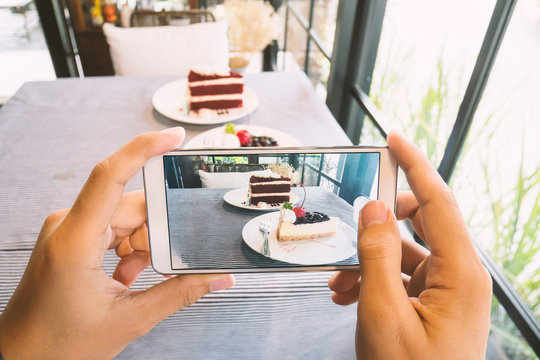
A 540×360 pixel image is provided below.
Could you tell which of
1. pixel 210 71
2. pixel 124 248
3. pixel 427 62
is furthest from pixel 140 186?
pixel 427 62

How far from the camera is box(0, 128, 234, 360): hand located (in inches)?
18.6

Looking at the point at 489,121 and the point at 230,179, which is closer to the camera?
the point at 230,179

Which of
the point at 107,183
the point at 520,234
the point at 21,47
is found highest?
the point at 107,183

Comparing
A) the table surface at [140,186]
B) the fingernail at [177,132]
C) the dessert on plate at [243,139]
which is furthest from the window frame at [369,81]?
the fingernail at [177,132]

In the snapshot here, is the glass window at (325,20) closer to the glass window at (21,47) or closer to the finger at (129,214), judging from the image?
the finger at (129,214)

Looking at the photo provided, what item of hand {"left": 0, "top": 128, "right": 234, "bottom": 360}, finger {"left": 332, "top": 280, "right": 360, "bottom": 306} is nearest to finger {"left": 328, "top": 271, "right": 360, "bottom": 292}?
finger {"left": 332, "top": 280, "right": 360, "bottom": 306}

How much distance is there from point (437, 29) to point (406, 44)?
0.20m

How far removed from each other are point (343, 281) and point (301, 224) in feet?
0.59

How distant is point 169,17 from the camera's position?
90.4 inches

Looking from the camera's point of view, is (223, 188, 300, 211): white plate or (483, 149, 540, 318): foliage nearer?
(223, 188, 300, 211): white plate

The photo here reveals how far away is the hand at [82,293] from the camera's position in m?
0.47

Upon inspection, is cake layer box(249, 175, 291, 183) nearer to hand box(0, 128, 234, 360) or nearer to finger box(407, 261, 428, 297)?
hand box(0, 128, 234, 360)

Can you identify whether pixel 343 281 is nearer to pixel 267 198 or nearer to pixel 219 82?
pixel 267 198

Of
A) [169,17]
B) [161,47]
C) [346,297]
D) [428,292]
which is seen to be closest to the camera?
[428,292]
